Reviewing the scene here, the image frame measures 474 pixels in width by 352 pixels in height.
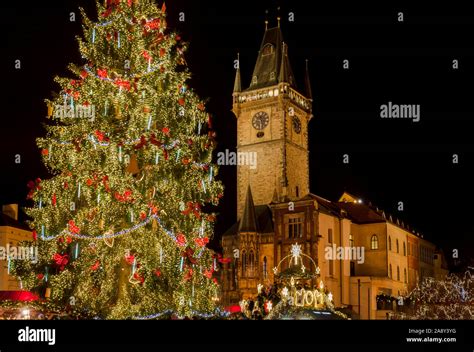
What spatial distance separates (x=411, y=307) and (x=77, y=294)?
47746 millimetres

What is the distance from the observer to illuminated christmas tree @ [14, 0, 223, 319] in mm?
21984

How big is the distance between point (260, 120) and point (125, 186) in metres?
56.0

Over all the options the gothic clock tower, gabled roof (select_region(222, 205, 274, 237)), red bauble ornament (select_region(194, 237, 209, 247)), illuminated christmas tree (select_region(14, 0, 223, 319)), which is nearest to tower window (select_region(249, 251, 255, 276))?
gabled roof (select_region(222, 205, 274, 237))

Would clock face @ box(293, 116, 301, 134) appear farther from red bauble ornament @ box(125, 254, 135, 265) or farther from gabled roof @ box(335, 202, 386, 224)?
red bauble ornament @ box(125, 254, 135, 265)

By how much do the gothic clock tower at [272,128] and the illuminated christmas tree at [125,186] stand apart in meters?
48.6

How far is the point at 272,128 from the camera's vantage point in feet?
249

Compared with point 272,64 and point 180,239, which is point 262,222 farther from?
point 180,239

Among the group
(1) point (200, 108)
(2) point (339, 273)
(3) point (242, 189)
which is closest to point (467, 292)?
(2) point (339, 273)

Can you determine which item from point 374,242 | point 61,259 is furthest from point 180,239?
point 374,242

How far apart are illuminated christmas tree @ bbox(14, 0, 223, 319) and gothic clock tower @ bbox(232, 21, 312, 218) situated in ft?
159

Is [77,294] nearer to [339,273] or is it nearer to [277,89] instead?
[339,273]

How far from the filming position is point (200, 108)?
24516 mm

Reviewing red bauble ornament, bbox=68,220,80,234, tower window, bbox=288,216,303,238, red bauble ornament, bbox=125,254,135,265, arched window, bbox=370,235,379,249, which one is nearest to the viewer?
red bauble ornament, bbox=125,254,135,265

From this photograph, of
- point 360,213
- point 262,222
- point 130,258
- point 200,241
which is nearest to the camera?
point 130,258
